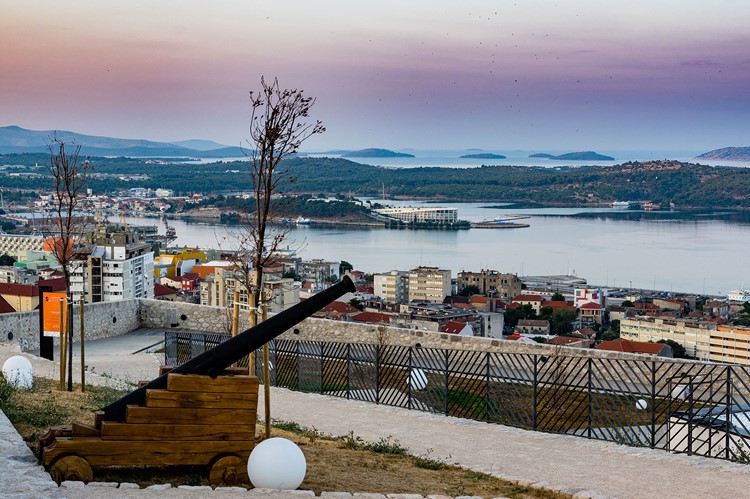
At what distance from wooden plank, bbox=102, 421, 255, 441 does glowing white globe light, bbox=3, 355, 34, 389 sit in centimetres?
264

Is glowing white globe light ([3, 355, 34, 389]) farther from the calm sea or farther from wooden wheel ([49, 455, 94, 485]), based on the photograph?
the calm sea

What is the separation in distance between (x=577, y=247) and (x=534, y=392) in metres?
68.2

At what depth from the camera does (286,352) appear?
8414 mm

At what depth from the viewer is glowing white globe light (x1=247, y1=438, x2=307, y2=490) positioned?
4.18 metres

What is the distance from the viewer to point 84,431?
4.15 meters

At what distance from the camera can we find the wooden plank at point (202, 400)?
164 inches

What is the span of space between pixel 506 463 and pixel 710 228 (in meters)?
84.0

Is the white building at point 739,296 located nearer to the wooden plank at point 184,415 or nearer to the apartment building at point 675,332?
the apartment building at point 675,332

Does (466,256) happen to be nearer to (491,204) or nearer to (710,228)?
(710,228)

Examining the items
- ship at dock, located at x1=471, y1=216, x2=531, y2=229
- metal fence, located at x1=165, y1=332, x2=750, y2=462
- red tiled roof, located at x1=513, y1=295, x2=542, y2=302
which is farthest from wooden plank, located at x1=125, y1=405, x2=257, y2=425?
ship at dock, located at x1=471, y1=216, x2=531, y2=229

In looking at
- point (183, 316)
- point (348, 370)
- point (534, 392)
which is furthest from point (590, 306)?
point (534, 392)

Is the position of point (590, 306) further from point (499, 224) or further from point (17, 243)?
point (499, 224)

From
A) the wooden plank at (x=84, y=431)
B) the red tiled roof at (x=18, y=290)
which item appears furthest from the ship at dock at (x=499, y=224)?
the wooden plank at (x=84, y=431)

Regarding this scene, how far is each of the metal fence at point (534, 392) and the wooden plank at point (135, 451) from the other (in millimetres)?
2652
